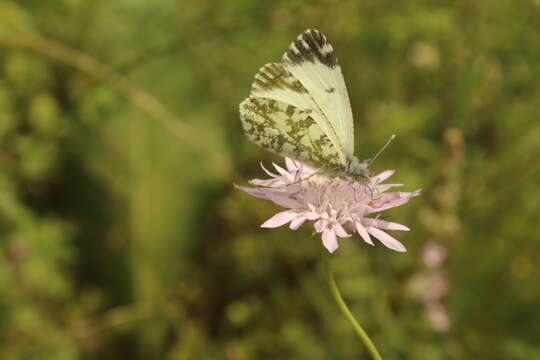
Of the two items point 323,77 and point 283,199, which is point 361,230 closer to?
point 283,199

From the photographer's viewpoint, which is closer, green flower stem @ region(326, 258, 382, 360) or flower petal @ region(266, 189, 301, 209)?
green flower stem @ region(326, 258, 382, 360)

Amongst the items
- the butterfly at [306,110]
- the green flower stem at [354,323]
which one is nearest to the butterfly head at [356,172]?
the butterfly at [306,110]

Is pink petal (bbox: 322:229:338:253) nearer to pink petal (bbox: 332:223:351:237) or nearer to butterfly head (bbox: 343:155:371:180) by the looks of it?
pink petal (bbox: 332:223:351:237)

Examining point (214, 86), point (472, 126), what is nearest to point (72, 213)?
point (214, 86)

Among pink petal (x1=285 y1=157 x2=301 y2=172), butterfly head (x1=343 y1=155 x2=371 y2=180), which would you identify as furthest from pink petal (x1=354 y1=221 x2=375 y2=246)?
pink petal (x1=285 y1=157 x2=301 y2=172)

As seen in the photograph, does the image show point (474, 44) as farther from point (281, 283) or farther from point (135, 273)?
point (135, 273)

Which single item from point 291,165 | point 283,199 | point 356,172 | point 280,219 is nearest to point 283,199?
point 283,199

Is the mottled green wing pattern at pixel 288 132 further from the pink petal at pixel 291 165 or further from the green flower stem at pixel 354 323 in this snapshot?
the green flower stem at pixel 354 323
